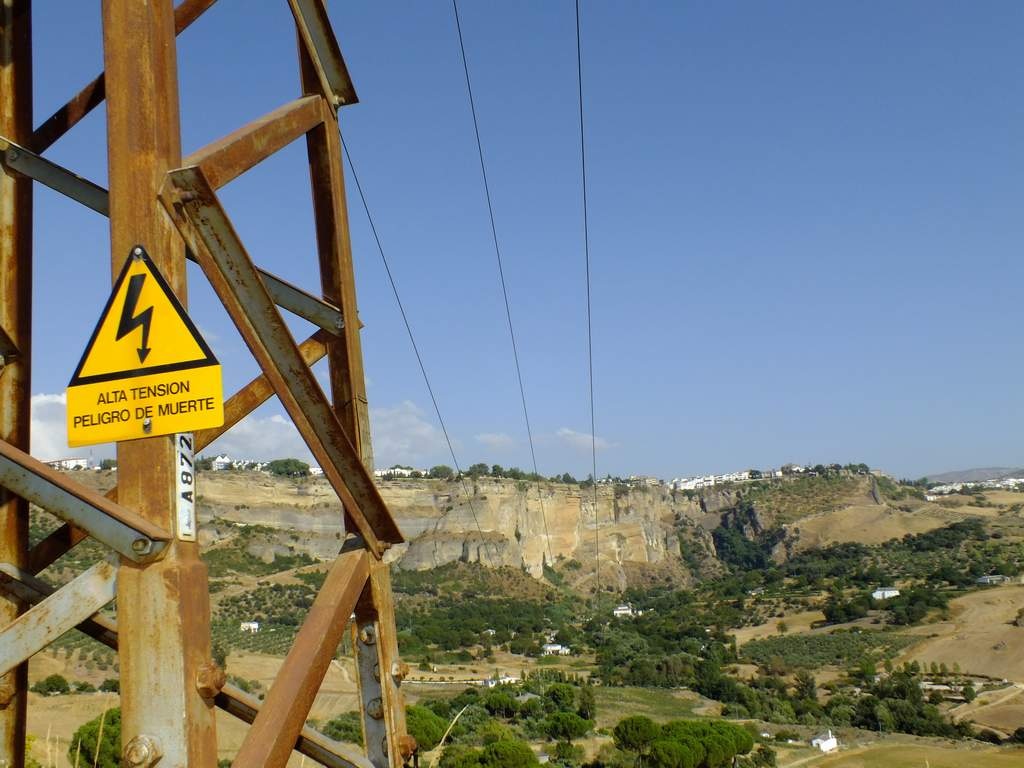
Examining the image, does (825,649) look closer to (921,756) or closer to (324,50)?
(921,756)

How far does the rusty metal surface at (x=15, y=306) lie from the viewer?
2.60 m

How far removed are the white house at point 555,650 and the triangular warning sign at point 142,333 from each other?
2740 inches

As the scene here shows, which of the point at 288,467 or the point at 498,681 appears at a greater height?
the point at 288,467

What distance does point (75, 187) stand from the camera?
2.80 metres

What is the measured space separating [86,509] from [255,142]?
43.4 inches

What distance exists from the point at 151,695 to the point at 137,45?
137 centimetres

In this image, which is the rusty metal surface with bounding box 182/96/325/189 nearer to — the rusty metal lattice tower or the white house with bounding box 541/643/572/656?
the rusty metal lattice tower

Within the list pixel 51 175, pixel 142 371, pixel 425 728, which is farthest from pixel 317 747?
pixel 425 728

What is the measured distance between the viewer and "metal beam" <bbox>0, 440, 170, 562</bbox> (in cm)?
177

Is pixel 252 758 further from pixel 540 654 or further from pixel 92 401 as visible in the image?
pixel 540 654

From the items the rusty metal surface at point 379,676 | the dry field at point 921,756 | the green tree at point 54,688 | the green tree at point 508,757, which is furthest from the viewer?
the dry field at point 921,756

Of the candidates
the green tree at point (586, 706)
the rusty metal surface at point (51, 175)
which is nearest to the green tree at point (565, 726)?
the green tree at point (586, 706)

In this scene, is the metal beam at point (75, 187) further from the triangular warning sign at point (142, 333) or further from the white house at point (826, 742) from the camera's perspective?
the white house at point (826, 742)

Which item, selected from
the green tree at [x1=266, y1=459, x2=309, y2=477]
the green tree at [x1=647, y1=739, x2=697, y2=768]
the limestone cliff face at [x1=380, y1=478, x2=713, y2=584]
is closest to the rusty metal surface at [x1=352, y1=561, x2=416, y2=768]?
the green tree at [x1=647, y1=739, x2=697, y2=768]
